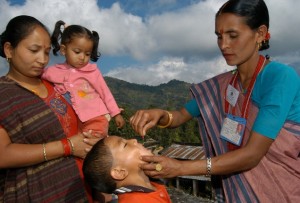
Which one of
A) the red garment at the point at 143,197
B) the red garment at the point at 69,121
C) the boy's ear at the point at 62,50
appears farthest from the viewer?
the boy's ear at the point at 62,50

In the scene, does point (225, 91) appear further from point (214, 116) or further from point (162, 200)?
point (162, 200)

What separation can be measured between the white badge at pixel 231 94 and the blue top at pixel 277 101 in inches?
11.0

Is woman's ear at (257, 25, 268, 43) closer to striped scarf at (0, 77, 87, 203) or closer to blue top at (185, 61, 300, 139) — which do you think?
blue top at (185, 61, 300, 139)

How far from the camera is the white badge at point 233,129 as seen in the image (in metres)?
2.82

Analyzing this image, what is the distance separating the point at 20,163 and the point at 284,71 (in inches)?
84.4

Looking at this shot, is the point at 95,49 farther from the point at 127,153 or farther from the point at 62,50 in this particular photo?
the point at 127,153

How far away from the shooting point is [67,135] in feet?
10.3

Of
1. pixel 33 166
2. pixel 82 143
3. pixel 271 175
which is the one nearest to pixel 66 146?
pixel 82 143

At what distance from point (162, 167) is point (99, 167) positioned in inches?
23.5

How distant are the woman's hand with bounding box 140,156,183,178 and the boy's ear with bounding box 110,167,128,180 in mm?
299

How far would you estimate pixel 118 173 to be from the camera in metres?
2.89

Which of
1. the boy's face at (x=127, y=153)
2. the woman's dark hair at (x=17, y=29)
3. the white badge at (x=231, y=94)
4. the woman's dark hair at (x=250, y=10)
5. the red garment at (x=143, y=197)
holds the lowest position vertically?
the red garment at (x=143, y=197)

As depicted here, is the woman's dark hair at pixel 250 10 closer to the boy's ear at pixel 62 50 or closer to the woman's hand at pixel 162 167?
the woman's hand at pixel 162 167

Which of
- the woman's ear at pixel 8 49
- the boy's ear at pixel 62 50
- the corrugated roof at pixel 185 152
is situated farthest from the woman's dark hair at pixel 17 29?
the corrugated roof at pixel 185 152
